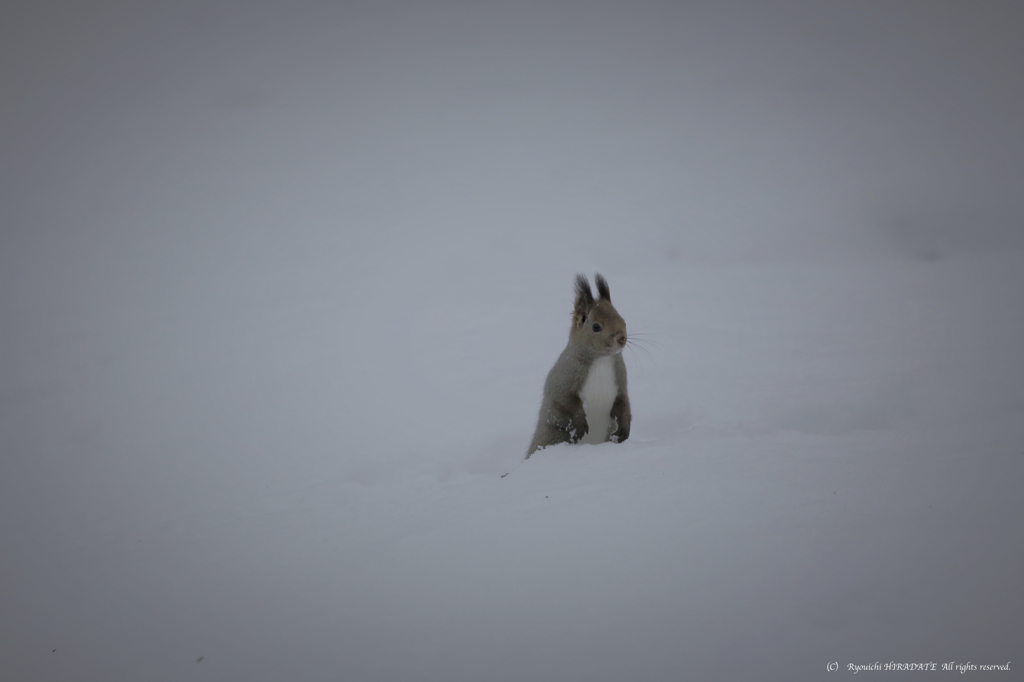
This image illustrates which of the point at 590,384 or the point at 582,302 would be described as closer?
the point at 590,384

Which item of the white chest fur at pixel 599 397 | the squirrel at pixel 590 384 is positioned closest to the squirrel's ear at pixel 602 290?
the squirrel at pixel 590 384

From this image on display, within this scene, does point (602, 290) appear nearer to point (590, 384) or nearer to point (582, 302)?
point (582, 302)

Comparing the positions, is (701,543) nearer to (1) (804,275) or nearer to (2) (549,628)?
(2) (549,628)

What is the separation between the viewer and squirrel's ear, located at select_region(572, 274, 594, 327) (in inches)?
211

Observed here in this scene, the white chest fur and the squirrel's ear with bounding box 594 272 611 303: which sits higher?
the squirrel's ear with bounding box 594 272 611 303

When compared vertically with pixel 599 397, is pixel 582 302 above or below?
above

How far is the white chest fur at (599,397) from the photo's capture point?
5.30 m

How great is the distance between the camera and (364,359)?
11.3 m

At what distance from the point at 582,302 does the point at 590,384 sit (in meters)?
0.75

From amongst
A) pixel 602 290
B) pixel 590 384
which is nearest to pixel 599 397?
pixel 590 384

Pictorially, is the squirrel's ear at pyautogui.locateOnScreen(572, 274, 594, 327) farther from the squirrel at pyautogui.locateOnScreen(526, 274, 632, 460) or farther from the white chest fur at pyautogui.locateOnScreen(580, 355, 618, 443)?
the white chest fur at pyautogui.locateOnScreen(580, 355, 618, 443)

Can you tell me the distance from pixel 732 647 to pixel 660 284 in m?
8.98

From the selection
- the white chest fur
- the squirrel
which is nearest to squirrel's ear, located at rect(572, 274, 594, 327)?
the squirrel

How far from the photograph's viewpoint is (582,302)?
541cm
